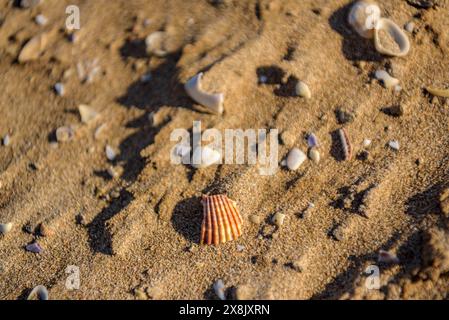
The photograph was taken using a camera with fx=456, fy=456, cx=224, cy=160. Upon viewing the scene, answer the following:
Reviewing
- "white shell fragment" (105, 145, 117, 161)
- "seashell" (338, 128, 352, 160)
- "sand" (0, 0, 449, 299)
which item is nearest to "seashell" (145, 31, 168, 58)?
"sand" (0, 0, 449, 299)

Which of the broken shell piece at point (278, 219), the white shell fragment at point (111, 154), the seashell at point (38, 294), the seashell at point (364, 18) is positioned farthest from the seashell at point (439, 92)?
the seashell at point (38, 294)

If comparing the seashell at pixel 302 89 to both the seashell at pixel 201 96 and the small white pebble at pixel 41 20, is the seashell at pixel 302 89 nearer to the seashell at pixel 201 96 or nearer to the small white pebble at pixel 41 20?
the seashell at pixel 201 96

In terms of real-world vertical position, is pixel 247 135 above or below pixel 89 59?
below

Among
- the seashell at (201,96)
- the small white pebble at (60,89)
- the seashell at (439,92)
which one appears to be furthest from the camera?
the small white pebble at (60,89)

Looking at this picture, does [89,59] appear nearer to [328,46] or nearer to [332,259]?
[328,46]

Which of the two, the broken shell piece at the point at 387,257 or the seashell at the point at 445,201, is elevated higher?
the seashell at the point at 445,201

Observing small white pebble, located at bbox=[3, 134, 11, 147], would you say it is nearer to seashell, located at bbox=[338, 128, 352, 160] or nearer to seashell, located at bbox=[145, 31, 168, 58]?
seashell, located at bbox=[145, 31, 168, 58]
